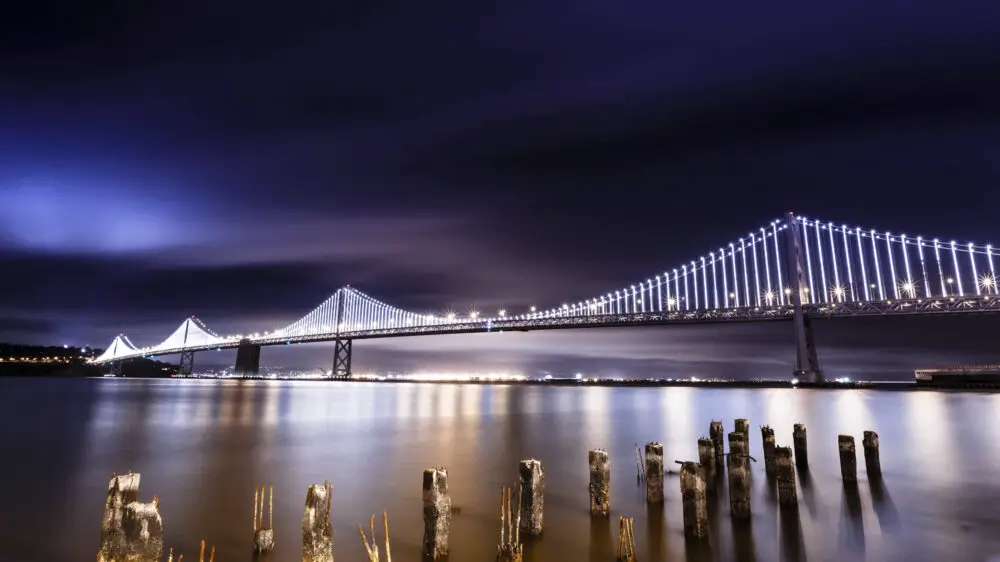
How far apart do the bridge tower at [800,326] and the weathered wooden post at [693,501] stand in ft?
157

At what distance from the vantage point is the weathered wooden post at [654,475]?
342 inches

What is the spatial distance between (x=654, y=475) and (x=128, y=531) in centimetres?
716

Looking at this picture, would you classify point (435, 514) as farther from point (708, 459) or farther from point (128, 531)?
point (708, 459)

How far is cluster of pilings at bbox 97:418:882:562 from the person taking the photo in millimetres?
5113

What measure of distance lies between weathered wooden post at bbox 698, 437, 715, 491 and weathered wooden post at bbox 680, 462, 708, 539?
2638 mm

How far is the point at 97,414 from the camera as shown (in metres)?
26.7

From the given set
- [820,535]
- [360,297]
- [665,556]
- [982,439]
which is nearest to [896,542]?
[820,535]

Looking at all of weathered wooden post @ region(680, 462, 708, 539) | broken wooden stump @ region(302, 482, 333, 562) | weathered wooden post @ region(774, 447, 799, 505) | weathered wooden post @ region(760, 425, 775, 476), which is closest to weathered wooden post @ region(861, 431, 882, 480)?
weathered wooden post @ region(760, 425, 775, 476)

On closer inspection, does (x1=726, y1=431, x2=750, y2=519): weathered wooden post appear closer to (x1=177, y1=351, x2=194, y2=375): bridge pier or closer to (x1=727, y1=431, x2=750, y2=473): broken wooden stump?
(x1=727, y1=431, x2=750, y2=473): broken wooden stump

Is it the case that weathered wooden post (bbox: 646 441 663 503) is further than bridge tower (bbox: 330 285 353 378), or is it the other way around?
bridge tower (bbox: 330 285 353 378)

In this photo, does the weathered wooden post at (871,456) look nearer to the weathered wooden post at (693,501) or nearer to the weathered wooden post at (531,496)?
the weathered wooden post at (693,501)

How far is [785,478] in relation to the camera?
28.3 ft

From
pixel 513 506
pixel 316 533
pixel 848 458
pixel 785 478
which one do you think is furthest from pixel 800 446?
pixel 316 533

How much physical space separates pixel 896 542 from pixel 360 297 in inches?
3713
